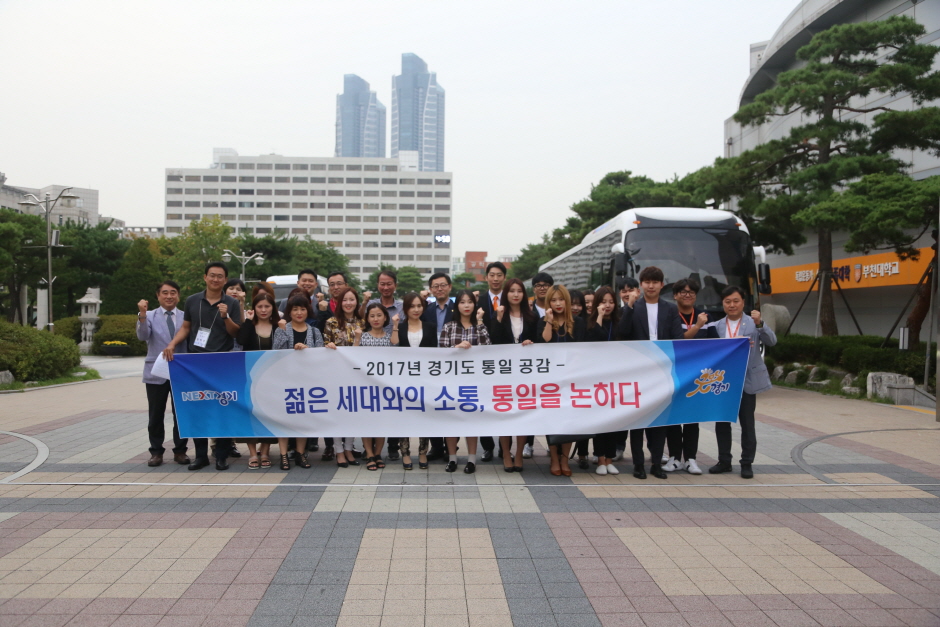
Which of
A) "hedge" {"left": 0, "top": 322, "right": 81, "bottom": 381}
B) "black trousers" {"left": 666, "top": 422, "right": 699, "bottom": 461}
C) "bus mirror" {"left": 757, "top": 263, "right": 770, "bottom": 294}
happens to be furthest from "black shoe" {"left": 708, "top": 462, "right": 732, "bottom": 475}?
"hedge" {"left": 0, "top": 322, "right": 81, "bottom": 381}

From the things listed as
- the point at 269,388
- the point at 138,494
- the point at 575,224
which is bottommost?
the point at 138,494

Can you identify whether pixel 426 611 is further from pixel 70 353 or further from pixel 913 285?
pixel 913 285

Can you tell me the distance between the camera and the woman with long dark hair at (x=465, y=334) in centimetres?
693

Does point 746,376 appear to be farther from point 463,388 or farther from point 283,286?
point 283,286

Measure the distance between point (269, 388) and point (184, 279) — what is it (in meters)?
39.2

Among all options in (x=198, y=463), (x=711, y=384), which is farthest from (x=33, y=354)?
(x=711, y=384)

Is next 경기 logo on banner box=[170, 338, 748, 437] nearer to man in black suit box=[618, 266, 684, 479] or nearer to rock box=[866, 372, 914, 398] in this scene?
man in black suit box=[618, 266, 684, 479]

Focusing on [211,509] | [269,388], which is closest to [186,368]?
[269,388]

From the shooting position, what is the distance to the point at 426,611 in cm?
372

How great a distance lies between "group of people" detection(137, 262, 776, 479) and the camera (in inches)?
272

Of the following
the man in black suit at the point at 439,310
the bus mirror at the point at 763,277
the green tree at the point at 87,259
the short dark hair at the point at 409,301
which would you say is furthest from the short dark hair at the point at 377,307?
the green tree at the point at 87,259

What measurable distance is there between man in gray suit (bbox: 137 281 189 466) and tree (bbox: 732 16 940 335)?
40.7 ft

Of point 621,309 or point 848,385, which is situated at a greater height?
point 621,309

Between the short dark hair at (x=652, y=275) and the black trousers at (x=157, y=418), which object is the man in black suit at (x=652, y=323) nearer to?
the short dark hair at (x=652, y=275)
